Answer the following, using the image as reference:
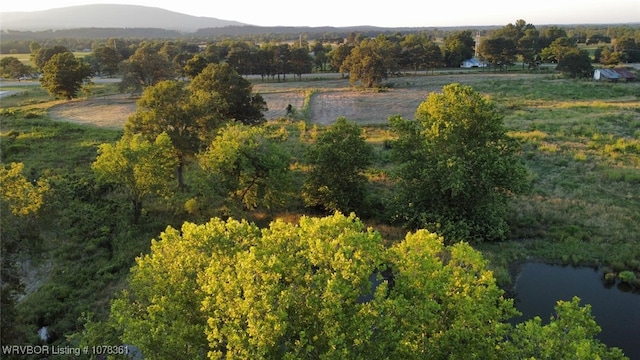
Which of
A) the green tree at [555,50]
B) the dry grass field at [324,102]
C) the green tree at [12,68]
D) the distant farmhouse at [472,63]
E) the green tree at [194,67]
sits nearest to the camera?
the dry grass field at [324,102]

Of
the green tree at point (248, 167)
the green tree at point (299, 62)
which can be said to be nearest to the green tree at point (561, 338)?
the green tree at point (248, 167)

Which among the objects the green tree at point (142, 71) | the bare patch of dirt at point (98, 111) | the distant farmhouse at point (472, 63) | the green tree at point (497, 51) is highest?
the green tree at point (497, 51)

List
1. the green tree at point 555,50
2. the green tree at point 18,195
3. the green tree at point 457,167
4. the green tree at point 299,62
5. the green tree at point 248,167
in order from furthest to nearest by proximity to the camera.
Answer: the green tree at point 555,50
the green tree at point 299,62
the green tree at point 248,167
the green tree at point 457,167
the green tree at point 18,195

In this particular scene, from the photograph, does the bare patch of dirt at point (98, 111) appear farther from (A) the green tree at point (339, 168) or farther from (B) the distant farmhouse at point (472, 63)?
(B) the distant farmhouse at point (472, 63)

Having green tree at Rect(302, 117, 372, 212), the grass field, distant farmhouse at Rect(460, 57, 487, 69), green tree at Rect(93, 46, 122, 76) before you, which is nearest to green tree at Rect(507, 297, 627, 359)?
the grass field

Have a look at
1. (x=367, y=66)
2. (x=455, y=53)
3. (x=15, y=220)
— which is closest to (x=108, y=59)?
(x=367, y=66)

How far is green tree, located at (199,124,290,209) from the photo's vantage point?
85.7ft

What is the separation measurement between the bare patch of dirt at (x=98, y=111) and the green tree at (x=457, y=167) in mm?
35751

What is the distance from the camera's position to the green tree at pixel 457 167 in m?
24.4

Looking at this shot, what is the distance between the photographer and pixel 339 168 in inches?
1093

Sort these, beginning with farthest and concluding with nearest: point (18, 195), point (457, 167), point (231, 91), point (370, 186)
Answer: point (231, 91)
point (370, 186)
point (457, 167)
point (18, 195)

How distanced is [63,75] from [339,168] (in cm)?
5245

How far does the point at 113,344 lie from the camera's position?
13492 mm

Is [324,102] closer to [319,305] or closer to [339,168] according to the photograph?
[339,168]
